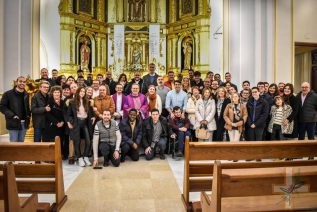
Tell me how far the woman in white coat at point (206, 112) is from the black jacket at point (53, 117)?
8.50 feet

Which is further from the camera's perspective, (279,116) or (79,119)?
(279,116)

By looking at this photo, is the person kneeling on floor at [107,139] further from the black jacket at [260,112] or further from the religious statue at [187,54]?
the religious statue at [187,54]

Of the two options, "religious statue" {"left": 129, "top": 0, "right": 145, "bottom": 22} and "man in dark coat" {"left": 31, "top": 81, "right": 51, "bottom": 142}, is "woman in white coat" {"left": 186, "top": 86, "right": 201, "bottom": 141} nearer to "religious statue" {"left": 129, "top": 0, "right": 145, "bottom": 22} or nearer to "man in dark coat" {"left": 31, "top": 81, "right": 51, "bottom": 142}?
"man in dark coat" {"left": 31, "top": 81, "right": 51, "bottom": 142}

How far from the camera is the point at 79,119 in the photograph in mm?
5465

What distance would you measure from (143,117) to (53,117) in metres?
1.71

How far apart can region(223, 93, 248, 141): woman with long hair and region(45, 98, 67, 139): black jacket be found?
3083 mm

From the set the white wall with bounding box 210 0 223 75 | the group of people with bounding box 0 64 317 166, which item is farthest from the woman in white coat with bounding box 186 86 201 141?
the white wall with bounding box 210 0 223 75

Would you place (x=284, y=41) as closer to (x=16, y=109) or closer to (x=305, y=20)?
(x=305, y=20)

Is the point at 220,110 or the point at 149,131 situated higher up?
the point at 220,110

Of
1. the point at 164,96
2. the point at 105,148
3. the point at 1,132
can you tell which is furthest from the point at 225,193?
the point at 1,132

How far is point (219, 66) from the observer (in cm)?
1152

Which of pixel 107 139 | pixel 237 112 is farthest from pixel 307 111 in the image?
pixel 107 139

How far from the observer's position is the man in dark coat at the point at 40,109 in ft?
17.8

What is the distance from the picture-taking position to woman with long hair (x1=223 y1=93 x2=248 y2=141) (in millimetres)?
5754
